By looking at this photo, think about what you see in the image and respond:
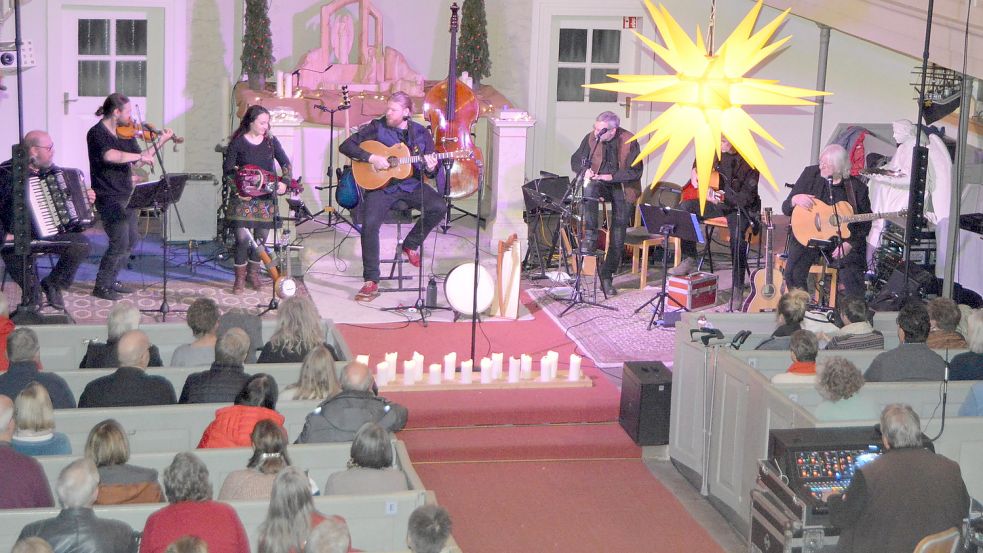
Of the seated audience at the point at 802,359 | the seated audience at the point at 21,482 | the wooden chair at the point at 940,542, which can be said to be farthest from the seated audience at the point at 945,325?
the seated audience at the point at 21,482

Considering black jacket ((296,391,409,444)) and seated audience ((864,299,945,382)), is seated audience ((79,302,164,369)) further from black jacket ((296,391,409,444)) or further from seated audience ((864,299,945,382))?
seated audience ((864,299,945,382))

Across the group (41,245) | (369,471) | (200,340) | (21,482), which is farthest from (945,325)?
(41,245)

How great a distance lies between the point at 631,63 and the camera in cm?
1502

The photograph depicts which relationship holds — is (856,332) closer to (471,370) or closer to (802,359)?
(802,359)

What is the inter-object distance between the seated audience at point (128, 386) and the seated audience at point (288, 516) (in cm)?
194

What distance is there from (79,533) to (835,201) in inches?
290

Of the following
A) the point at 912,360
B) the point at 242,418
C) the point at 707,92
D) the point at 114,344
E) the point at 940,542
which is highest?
the point at 707,92

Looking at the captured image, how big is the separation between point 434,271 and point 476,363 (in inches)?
107

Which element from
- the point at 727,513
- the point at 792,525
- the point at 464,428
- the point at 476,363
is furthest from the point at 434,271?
the point at 792,525

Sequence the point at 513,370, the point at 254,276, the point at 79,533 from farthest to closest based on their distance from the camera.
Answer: the point at 254,276 → the point at 513,370 → the point at 79,533

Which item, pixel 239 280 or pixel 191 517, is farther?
pixel 239 280

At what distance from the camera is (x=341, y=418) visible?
675cm

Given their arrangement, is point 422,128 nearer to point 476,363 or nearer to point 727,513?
point 476,363

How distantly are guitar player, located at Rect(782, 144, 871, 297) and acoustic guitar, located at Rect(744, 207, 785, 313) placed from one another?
0.12 m
